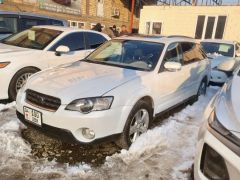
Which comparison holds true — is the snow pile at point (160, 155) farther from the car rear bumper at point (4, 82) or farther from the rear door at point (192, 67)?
the car rear bumper at point (4, 82)

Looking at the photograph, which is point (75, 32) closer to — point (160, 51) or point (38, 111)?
point (160, 51)

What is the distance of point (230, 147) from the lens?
6.45ft

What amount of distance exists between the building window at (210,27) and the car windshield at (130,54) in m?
14.4

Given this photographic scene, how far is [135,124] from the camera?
3791mm

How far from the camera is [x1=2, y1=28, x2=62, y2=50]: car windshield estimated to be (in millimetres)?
5859

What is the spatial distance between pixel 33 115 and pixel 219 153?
234cm

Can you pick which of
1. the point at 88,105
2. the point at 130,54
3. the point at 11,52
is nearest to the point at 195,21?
the point at 130,54

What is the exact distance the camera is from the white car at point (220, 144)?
1939 millimetres

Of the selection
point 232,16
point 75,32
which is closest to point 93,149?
point 75,32

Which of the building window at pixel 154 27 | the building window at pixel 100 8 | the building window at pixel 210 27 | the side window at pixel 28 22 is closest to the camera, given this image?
the side window at pixel 28 22

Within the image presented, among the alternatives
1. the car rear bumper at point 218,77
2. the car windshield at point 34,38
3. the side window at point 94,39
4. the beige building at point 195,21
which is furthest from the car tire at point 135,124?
the beige building at point 195,21

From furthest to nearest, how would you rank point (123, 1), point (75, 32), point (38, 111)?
point (123, 1), point (75, 32), point (38, 111)

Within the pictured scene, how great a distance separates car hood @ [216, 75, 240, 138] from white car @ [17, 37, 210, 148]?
4.14 feet

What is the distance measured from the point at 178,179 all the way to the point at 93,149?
1.22 m
